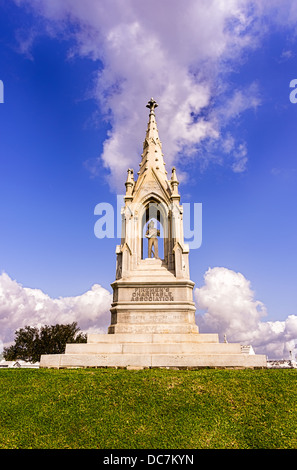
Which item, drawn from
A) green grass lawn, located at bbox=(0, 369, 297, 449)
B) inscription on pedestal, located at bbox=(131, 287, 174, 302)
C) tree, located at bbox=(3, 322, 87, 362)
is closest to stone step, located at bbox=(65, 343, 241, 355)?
green grass lawn, located at bbox=(0, 369, 297, 449)

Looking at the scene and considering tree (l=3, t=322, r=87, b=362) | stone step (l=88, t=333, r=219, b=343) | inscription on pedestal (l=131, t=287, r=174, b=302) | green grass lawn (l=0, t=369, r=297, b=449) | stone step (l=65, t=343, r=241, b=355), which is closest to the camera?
green grass lawn (l=0, t=369, r=297, b=449)

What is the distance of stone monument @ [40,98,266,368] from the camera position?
10.9 metres

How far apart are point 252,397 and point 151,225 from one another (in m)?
10.6

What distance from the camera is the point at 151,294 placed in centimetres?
1403

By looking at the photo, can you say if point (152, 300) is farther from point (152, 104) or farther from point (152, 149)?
point (152, 104)

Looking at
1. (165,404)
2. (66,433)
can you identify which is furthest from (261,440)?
(66,433)

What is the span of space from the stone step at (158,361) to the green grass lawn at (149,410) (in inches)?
34.0

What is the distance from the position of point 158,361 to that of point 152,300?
144 inches

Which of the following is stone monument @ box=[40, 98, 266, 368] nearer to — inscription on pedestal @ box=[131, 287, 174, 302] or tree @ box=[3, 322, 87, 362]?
inscription on pedestal @ box=[131, 287, 174, 302]

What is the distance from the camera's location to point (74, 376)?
9.23 meters

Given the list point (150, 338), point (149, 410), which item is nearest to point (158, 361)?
point (150, 338)

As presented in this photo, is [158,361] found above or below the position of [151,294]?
below

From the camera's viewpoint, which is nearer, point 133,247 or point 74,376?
point 74,376

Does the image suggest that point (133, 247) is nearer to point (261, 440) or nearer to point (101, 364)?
point (101, 364)
